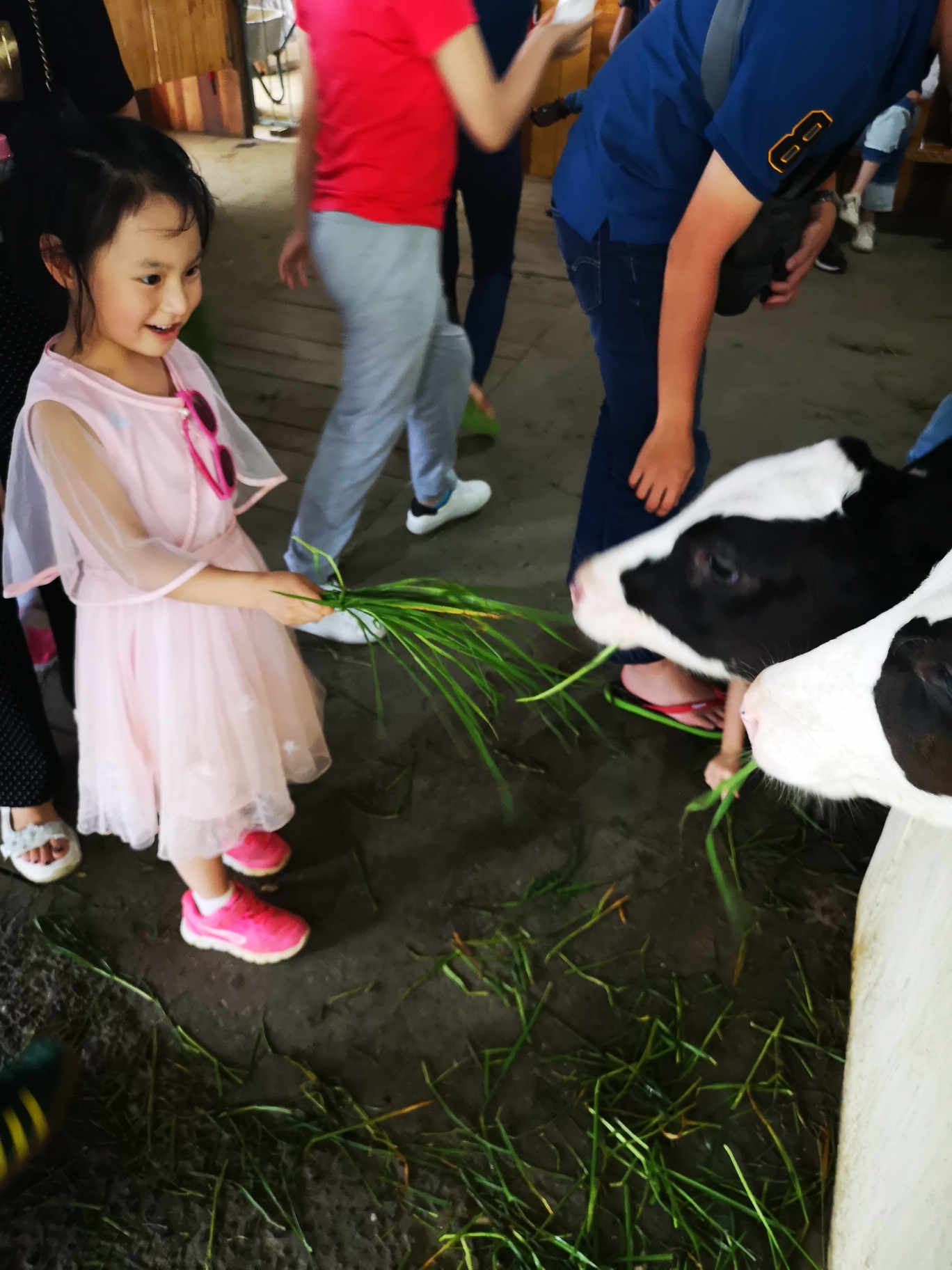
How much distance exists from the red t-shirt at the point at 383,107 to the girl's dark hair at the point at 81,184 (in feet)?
1.78

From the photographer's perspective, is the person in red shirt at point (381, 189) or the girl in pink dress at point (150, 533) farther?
the person in red shirt at point (381, 189)

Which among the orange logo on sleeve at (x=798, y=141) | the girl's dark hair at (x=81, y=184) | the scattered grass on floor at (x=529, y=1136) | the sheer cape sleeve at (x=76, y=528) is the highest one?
the orange logo on sleeve at (x=798, y=141)

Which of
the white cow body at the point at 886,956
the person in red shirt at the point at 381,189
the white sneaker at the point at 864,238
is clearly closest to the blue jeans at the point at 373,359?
the person in red shirt at the point at 381,189

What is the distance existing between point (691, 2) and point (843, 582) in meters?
0.82

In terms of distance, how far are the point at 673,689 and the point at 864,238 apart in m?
3.61

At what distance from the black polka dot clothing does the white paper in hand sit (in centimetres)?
97

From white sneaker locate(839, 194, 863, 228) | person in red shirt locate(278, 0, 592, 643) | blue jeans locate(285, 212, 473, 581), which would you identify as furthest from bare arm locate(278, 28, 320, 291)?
white sneaker locate(839, 194, 863, 228)

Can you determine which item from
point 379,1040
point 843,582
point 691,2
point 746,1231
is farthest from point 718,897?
point 691,2

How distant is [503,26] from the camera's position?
2.00 metres

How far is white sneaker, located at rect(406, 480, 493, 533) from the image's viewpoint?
2.40 meters

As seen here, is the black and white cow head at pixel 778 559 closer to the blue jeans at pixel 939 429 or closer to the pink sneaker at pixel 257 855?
the blue jeans at pixel 939 429

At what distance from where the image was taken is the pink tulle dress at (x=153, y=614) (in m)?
1.07

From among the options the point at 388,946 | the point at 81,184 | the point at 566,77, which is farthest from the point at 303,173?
the point at 566,77

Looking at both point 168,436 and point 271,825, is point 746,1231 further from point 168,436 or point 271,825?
point 168,436
